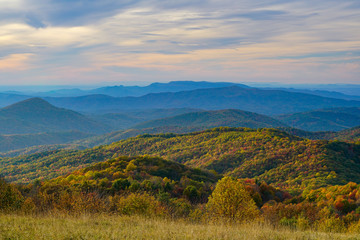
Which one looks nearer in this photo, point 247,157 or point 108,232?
point 108,232

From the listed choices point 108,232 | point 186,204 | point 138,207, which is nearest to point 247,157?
point 186,204

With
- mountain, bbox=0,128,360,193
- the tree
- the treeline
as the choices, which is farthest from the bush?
mountain, bbox=0,128,360,193

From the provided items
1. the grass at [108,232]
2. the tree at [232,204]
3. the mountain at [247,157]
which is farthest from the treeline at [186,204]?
the mountain at [247,157]

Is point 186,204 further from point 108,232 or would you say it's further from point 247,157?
point 247,157

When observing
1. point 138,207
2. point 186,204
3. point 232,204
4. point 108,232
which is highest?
point 108,232

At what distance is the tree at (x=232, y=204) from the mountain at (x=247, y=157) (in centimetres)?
3713

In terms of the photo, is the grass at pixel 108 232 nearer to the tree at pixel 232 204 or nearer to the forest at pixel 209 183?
the forest at pixel 209 183

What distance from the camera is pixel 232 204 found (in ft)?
57.1

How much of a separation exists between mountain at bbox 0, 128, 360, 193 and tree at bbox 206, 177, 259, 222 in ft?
122

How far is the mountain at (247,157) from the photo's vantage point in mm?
61625

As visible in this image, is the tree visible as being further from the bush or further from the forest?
the bush

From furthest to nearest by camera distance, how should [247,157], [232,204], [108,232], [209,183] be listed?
1. [247,157]
2. [209,183]
3. [232,204]
4. [108,232]

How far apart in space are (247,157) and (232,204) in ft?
226

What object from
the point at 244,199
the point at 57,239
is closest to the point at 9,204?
the point at 57,239
